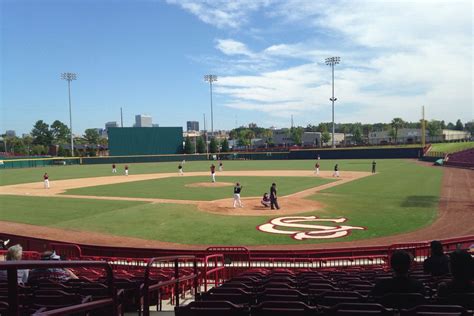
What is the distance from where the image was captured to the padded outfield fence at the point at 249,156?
83.8 metres

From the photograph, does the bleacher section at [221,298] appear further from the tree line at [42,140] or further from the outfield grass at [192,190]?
the tree line at [42,140]

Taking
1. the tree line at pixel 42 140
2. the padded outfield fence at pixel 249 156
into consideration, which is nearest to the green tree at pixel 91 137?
the tree line at pixel 42 140

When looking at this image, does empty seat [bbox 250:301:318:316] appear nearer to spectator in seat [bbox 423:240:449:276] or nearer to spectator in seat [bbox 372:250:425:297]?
spectator in seat [bbox 372:250:425:297]

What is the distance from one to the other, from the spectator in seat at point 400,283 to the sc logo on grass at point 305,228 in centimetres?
1278

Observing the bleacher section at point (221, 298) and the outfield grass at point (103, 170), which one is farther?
the outfield grass at point (103, 170)

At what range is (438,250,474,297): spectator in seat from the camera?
17.0ft

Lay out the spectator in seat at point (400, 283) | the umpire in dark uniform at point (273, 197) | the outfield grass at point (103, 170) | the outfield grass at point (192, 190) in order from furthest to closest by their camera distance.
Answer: the outfield grass at point (103, 170) < the outfield grass at point (192, 190) < the umpire in dark uniform at point (273, 197) < the spectator in seat at point (400, 283)

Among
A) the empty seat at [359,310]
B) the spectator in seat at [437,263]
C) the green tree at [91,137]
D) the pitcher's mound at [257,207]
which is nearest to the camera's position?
the empty seat at [359,310]

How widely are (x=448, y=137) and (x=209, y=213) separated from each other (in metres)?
170

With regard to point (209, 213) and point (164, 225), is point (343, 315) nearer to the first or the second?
point (164, 225)

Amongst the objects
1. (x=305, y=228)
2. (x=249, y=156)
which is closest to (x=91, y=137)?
(x=249, y=156)

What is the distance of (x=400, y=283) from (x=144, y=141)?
105 m

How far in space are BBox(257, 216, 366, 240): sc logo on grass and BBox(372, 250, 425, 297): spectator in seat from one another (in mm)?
12784

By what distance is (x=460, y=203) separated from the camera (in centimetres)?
2619
